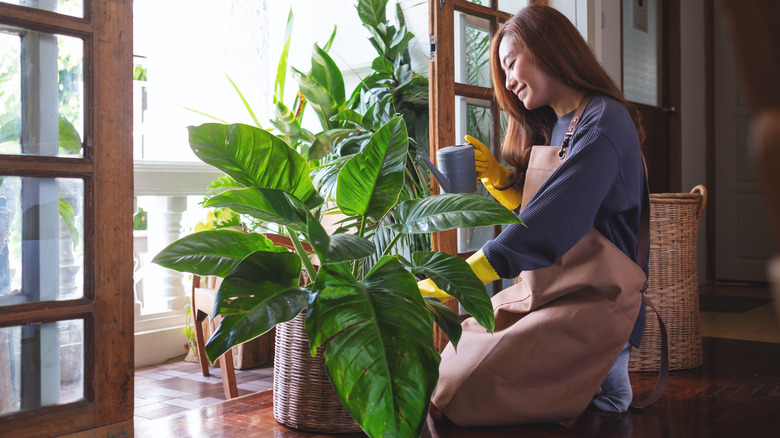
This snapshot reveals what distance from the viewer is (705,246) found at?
203 inches

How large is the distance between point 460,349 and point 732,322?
2.47 meters

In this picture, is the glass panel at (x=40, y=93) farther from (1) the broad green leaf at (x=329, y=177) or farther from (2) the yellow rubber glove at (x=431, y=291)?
(1) the broad green leaf at (x=329, y=177)

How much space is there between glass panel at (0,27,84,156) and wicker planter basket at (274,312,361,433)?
69 cm

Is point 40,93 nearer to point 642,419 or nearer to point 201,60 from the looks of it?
point 642,419

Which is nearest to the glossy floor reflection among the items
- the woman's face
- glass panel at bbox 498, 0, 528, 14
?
the woman's face

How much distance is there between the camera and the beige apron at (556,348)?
1.76 m

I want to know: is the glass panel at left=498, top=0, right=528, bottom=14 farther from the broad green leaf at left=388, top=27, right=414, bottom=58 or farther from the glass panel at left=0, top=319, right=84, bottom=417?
the glass panel at left=0, top=319, right=84, bottom=417

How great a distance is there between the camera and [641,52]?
429cm

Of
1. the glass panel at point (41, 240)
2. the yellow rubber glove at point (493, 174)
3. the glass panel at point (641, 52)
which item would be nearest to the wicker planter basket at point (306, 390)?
the glass panel at point (41, 240)

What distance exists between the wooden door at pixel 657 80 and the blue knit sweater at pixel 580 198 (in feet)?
8.11

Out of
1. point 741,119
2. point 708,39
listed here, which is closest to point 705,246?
point 741,119

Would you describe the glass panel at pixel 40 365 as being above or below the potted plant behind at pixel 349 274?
below

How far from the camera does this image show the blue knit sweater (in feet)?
5.66

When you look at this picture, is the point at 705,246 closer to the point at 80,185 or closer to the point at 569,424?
the point at 569,424
